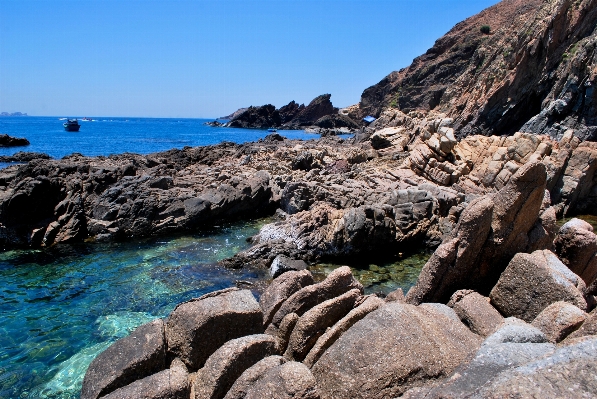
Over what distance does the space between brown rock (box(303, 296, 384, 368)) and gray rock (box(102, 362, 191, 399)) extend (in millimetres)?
1717

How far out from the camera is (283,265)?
1463cm

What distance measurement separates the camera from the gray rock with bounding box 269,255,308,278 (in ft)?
47.9

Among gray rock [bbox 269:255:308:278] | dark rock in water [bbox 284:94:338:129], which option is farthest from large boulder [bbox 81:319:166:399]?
dark rock in water [bbox 284:94:338:129]

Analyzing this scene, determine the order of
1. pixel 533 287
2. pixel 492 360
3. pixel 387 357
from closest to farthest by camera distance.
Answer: pixel 492 360 < pixel 387 357 < pixel 533 287

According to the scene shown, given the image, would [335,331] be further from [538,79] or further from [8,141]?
[8,141]

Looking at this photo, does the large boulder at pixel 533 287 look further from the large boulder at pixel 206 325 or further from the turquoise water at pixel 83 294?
the turquoise water at pixel 83 294

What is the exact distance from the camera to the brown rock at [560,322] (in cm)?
518

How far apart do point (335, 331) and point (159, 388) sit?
2.47 metres

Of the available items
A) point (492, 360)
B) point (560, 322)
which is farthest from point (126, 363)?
point (560, 322)

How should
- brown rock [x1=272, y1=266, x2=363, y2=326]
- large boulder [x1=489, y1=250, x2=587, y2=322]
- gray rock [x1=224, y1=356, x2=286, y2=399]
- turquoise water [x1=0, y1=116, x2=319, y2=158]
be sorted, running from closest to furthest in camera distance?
gray rock [x1=224, y1=356, x2=286, y2=399], large boulder [x1=489, y1=250, x2=587, y2=322], brown rock [x1=272, y1=266, x2=363, y2=326], turquoise water [x1=0, y1=116, x2=319, y2=158]

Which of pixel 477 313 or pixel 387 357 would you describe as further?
pixel 477 313

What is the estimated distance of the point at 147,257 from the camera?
1703 centimetres

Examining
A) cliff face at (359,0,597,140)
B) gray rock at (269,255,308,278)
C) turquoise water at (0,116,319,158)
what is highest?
cliff face at (359,0,597,140)

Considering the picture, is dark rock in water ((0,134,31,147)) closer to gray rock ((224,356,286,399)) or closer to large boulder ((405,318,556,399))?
gray rock ((224,356,286,399))
